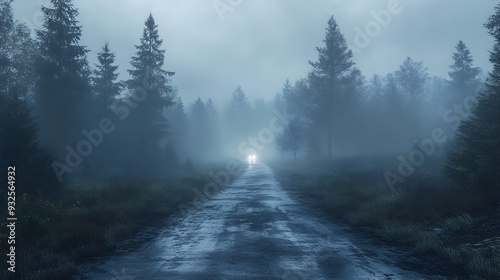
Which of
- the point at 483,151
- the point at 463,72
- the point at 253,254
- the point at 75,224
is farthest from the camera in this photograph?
the point at 463,72

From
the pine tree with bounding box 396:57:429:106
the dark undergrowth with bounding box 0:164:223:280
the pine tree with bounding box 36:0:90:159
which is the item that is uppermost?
the pine tree with bounding box 396:57:429:106

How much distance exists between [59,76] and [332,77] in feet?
86.9

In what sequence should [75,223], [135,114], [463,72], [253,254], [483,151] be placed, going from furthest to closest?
[463,72] < [135,114] < [483,151] < [75,223] < [253,254]

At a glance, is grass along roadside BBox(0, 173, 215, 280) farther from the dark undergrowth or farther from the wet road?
the wet road

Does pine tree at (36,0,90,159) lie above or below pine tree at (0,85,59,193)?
above

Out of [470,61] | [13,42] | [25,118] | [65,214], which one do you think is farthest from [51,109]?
[470,61]

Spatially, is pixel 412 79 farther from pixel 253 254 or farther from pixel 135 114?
pixel 253 254

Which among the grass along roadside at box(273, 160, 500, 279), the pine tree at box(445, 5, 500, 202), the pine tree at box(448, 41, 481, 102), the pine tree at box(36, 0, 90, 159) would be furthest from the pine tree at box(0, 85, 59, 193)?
the pine tree at box(448, 41, 481, 102)

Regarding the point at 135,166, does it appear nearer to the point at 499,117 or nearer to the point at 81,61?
the point at 81,61

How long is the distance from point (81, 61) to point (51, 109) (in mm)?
4542

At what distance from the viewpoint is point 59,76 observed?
26828mm

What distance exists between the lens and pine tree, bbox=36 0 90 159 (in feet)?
86.5

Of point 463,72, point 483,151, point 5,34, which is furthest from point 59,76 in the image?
point 463,72

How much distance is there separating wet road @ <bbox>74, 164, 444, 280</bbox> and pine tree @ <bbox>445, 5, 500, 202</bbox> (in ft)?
16.6
